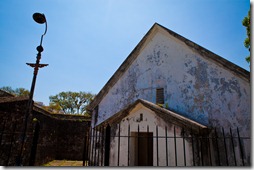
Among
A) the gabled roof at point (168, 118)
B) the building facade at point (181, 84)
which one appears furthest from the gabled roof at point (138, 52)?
the gabled roof at point (168, 118)

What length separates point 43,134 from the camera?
43.3ft

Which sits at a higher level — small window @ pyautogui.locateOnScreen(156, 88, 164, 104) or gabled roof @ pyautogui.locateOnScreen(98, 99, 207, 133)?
small window @ pyautogui.locateOnScreen(156, 88, 164, 104)

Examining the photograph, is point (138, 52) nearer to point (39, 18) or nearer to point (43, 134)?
point (39, 18)

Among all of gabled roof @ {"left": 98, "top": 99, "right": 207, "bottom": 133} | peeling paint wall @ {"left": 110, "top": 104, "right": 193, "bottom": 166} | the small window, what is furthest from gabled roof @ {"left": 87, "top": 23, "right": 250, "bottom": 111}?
peeling paint wall @ {"left": 110, "top": 104, "right": 193, "bottom": 166}

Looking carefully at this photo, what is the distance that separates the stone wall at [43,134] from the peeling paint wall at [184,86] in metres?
4.52

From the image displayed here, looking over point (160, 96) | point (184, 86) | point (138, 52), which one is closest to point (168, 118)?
point (184, 86)

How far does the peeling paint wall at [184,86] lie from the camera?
251 inches

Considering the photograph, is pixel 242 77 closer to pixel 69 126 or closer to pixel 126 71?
pixel 126 71

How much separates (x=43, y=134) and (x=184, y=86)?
1128cm

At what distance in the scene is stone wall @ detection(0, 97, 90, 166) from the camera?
28.3 feet

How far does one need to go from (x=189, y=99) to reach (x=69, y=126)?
13865 millimetres

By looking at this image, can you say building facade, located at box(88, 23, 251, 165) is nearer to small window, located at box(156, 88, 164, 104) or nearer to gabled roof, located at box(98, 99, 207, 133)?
small window, located at box(156, 88, 164, 104)

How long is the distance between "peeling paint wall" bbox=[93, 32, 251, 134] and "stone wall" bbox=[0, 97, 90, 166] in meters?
4.52

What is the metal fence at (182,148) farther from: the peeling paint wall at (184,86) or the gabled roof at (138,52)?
the gabled roof at (138,52)
